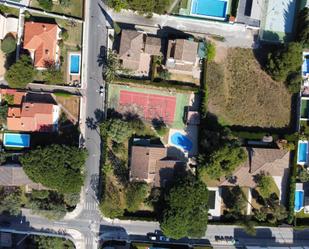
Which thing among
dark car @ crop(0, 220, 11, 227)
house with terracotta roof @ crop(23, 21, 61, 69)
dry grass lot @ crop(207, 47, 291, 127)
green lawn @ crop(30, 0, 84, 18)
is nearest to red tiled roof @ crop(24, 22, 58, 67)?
house with terracotta roof @ crop(23, 21, 61, 69)

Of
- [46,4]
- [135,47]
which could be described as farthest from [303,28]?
[46,4]

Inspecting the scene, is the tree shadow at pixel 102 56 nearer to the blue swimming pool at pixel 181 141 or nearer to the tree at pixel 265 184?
the blue swimming pool at pixel 181 141

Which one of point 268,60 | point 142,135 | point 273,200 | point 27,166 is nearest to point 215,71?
point 268,60

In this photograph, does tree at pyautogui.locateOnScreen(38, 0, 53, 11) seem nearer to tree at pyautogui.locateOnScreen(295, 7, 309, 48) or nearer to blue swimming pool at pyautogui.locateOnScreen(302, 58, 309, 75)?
tree at pyautogui.locateOnScreen(295, 7, 309, 48)

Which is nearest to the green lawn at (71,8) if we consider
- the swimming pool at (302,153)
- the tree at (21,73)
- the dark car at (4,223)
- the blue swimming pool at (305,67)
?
the tree at (21,73)

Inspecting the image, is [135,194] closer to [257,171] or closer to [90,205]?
[90,205]

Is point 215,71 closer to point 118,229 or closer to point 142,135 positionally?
point 142,135
